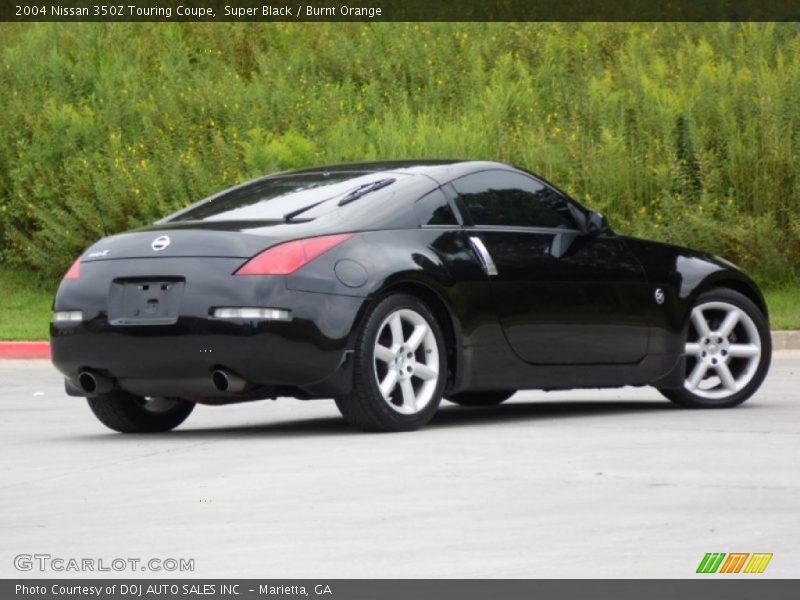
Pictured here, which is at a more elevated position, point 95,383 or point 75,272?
point 75,272

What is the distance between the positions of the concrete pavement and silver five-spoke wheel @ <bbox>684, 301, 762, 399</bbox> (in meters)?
0.20

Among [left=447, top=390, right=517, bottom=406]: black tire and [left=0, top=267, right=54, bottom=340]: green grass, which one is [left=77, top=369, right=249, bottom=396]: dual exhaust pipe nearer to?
[left=447, top=390, right=517, bottom=406]: black tire

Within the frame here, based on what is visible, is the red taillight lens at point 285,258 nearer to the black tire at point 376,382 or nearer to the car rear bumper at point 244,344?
the car rear bumper at point 244,344

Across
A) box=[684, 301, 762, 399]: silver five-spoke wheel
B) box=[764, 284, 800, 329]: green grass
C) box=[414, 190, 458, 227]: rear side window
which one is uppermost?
box=[414, 190, 458, 227]: rear side window

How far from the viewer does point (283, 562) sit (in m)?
5.54

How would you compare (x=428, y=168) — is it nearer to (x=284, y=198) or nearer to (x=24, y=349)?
(x=284, y=198)

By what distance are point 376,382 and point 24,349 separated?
10126mm

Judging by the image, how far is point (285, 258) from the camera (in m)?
8.84

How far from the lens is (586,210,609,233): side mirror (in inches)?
404
